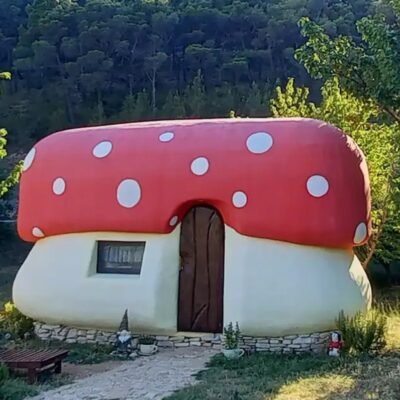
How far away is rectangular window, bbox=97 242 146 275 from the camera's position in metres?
9.79

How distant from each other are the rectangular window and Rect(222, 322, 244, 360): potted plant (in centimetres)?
167

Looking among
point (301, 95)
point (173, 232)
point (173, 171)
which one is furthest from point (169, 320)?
point (301, 95)

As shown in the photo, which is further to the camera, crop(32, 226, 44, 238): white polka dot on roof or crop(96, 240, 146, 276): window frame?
crop(32, 226, 44, 238): white polka dot on roof

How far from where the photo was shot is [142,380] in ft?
25.1

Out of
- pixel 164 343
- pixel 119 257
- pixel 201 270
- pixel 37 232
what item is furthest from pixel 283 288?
pixel 37 232

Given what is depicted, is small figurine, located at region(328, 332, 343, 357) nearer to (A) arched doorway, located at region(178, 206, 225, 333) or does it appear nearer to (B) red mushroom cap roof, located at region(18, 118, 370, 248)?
(B) red mushroom cap roof, located at region(18, 118, 370, 248)

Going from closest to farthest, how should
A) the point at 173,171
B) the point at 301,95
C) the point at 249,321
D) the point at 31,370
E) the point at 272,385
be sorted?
the point at 272,385, the point at 31,370, the point at 249,321, the point at 173,171, the point at 301,95

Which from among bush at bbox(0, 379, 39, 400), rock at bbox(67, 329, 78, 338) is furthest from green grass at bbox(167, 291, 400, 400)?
rock at bbox(67, 329, 78, 338)

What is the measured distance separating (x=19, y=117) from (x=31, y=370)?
26.1m

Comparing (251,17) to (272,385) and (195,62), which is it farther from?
(272,385)

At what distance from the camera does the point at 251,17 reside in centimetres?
3297

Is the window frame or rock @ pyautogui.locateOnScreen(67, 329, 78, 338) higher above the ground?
the window frame

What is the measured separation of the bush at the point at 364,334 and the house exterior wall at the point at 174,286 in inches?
12.0

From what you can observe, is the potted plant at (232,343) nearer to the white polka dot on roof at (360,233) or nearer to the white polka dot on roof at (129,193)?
the white polka dot on roof at (360,233)
